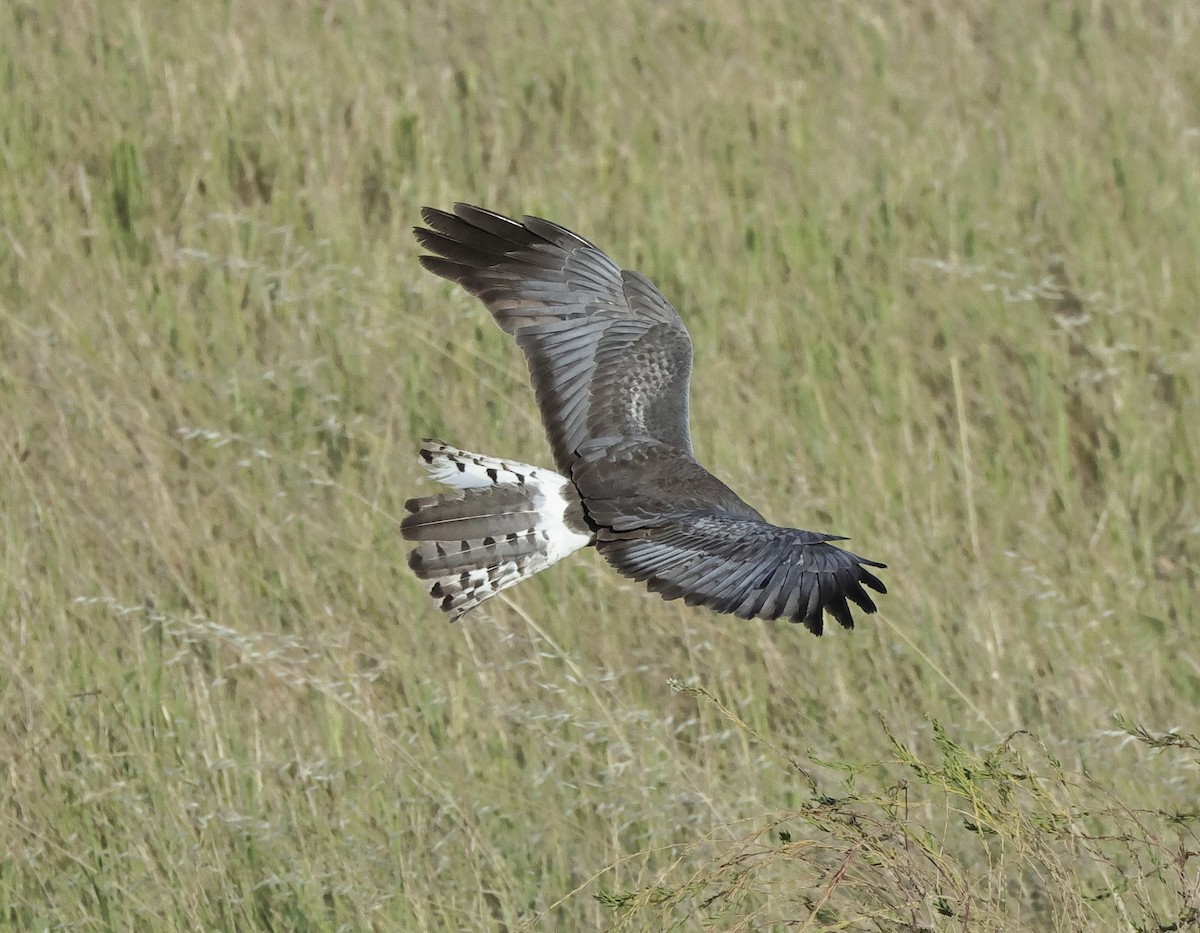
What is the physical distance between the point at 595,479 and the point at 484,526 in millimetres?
310

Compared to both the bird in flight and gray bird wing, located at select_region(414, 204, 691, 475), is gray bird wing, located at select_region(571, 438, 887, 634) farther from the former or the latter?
gray bird wing, located at select_region(414, 204, 691, 475)

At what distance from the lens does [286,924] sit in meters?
3.78

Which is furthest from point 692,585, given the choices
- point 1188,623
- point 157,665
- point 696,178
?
A: point 696,178

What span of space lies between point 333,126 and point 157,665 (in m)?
3.25

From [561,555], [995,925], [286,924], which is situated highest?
[995,925]

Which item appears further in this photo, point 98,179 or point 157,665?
point 98,179

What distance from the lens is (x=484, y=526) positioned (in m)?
4.68

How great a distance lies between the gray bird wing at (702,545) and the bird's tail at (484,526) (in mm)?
95

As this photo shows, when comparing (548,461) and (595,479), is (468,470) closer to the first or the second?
(595,479)

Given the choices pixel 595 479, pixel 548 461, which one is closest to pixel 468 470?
pixel 595 479

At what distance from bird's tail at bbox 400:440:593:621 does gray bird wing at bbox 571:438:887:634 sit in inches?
3.8

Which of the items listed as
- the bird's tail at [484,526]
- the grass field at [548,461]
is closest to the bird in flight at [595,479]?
the bird's tail at [484,526]

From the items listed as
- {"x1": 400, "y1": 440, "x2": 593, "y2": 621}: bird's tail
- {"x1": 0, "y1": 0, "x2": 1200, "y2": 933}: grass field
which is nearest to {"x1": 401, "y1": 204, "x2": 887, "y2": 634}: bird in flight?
{"x1": 400, "y1": 440, "x2": 593, "y2": 621}: bird's tail

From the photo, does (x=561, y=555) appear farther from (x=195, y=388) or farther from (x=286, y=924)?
(x=195, y=388)
